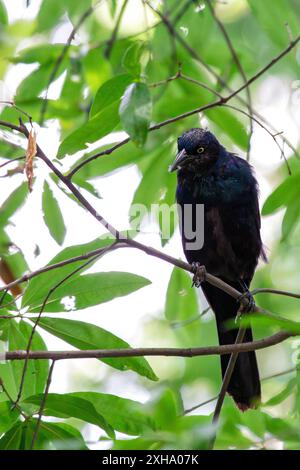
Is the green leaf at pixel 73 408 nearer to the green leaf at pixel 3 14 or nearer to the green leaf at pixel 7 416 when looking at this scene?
the green leaf at pixel 7 416

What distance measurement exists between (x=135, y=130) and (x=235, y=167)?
7.01ft

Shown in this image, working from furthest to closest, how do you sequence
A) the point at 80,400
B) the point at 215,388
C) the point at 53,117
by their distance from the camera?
the point at 215,388 < the point at 53,117 < the point at 80,400

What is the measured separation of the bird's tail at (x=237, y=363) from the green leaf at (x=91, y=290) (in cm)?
107

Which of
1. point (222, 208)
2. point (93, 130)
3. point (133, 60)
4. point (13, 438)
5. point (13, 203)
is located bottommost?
point (13, 438)

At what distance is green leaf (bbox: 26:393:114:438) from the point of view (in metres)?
2.54

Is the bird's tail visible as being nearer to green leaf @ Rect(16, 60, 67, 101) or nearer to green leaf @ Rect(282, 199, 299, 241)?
green leaf @ Rect(282, 199, 299, 241)

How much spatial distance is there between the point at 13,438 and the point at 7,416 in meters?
0.12

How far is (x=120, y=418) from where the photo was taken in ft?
8.82

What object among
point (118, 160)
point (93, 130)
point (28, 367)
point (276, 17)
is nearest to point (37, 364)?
point (28, 367)

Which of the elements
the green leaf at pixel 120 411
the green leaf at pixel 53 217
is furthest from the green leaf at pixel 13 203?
the green leaf at pixel 120 411

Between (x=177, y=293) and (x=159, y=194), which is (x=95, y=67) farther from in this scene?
(x=177, y=293)

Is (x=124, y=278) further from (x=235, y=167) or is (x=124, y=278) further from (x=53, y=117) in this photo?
(x=235, y=167)

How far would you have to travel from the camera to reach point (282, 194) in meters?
3.38

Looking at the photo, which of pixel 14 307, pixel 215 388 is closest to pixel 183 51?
pixel 14 307
